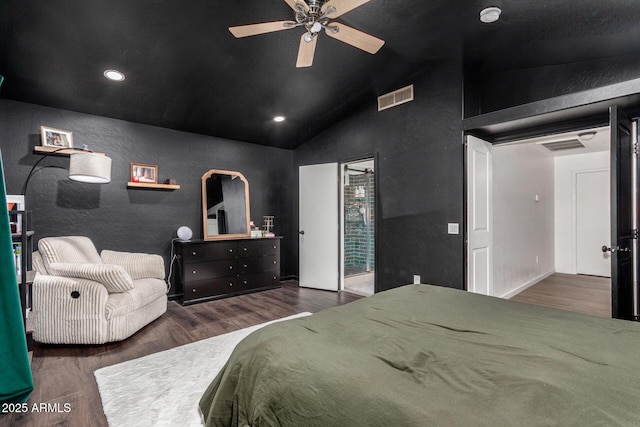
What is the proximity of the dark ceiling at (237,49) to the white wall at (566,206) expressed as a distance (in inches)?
163

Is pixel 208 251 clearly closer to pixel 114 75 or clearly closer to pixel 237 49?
pixel 114 75

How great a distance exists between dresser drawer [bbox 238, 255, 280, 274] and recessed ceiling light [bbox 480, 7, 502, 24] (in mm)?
3954

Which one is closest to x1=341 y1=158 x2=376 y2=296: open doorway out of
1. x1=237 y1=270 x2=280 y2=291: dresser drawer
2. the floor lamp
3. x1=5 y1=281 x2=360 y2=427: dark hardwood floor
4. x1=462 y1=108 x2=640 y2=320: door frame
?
x1=5 y1=281 x2=360 y2=427: dark hardwood floor

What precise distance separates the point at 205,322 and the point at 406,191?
2836mm

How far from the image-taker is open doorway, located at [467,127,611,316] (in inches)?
174

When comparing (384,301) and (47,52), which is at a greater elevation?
(47,52)

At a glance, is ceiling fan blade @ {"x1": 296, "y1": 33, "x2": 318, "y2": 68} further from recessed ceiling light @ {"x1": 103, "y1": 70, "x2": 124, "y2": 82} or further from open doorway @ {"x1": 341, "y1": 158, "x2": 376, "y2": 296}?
open doorway @ {"x1": 341, "y1": 158, "x2": 376, "y2": 296}

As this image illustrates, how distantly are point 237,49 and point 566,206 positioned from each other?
22.5 ft

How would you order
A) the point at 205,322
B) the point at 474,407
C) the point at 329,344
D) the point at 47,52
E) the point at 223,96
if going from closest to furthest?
the point at 474,407
the point at 329,344
the point at 47,52
the point at 205,322
the point at 223,96

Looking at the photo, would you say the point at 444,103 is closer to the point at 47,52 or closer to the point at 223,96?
the point at 223,96

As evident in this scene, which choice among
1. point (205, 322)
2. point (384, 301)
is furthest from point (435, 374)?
point (205, 322)

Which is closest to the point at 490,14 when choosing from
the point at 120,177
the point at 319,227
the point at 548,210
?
the point at 319,227

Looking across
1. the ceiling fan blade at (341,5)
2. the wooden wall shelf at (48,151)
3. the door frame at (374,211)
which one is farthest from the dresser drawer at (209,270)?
the ceiling fan blade at (341,5)

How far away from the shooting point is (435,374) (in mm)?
1033
